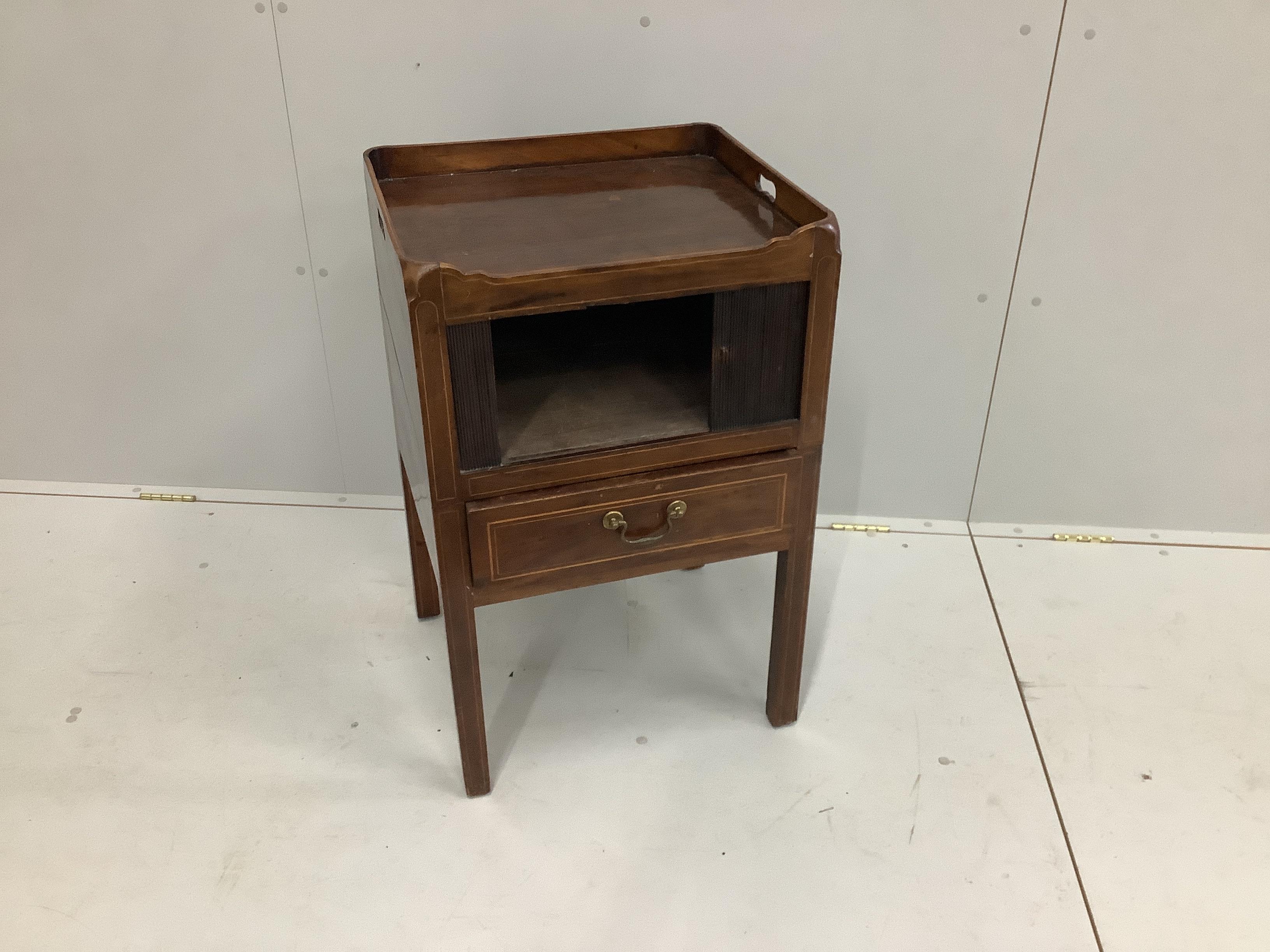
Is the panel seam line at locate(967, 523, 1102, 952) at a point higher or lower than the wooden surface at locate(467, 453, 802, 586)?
lower

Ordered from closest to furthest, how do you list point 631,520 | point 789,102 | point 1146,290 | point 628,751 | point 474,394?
1. point 474,394
2. point 631,520
3. point 628,751
4. point 789,102
5. point 1146,290

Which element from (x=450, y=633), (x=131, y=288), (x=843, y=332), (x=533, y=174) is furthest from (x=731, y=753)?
(x=131, y=288)

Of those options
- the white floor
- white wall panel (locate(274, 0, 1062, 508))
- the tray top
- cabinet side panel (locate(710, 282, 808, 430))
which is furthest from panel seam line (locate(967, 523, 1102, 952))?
the tray top

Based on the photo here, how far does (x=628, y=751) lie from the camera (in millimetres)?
1426

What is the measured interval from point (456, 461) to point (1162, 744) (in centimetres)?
102

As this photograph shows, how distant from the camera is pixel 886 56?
1.50 m

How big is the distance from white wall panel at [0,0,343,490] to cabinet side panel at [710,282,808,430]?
0.85 metres


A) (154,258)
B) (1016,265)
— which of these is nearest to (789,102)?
(1016,265)

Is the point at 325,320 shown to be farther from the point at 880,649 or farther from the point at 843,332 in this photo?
the point at 880,649

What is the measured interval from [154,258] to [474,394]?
0.91 metres

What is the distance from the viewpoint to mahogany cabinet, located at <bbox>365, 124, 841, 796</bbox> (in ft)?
3.51

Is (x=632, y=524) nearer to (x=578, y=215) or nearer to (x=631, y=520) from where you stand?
(x=631, y=520)

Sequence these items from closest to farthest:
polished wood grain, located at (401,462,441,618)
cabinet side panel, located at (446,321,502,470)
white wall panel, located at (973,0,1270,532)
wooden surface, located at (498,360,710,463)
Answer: cabinet side panel, located at (446,321,502,470), wooden surface, located at (498,360,710,463), white wall panel, located at (973,0,1270,532), polished wood grain, located at (401,462,441,618)

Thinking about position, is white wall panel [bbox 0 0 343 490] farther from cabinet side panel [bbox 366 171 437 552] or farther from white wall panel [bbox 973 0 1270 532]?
white wall panel [bbox 973 0 1270 532]
